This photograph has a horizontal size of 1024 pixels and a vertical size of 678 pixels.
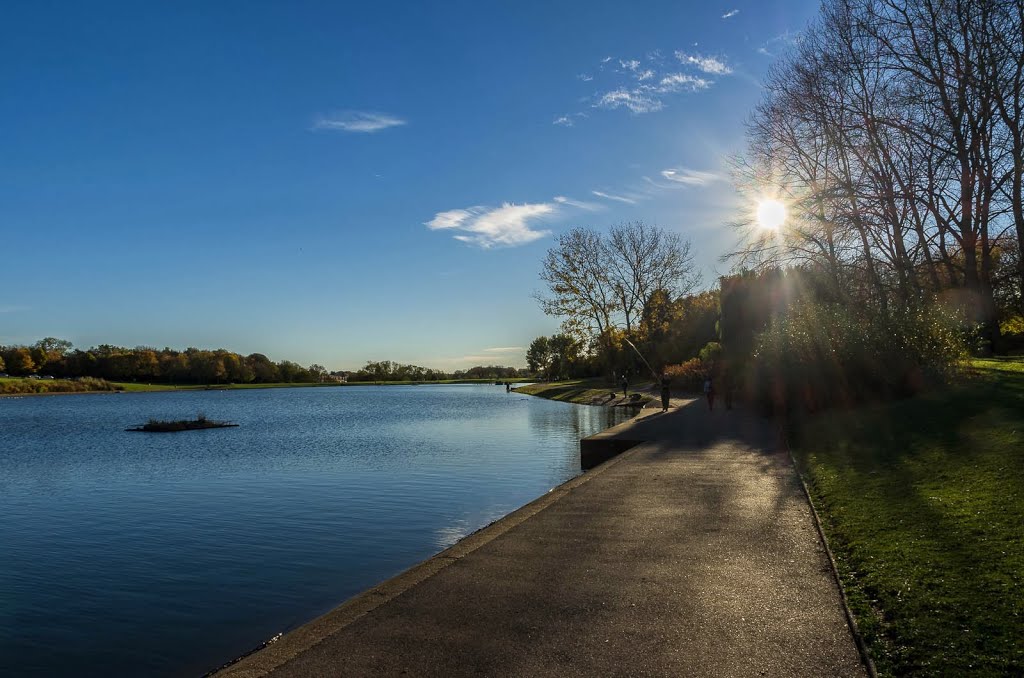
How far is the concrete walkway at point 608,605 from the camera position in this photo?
4617mm

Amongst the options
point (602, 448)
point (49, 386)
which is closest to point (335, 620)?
point (602, 448)

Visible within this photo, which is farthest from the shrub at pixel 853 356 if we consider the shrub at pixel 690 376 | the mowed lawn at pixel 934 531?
the shrub at pixel 690 376

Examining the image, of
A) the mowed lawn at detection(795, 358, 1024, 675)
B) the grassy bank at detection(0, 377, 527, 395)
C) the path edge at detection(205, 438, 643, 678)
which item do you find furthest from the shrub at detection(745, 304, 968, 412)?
the grassy bank at detection(0, 377, 527, 395)

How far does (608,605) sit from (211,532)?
933cm

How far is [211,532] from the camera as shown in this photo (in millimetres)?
12477

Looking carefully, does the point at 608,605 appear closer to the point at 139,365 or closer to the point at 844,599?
the point at 844,599

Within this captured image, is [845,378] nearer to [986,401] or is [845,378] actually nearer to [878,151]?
[986,401]

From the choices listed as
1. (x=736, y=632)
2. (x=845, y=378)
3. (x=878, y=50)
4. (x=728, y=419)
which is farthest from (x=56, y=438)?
(x=878, y=50)

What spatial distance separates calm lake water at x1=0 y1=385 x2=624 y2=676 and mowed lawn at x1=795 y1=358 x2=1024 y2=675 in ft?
18.8

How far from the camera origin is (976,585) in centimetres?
556

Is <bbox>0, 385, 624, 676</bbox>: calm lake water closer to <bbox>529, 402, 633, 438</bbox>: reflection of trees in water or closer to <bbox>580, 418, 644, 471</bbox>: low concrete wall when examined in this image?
<bbox>580, 418, 644, 471</bbox>: low concrete wall

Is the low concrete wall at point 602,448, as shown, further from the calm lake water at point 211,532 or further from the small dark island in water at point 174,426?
the small dark island in water at point 174,426

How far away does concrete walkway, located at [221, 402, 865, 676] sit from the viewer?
4617 millimetres

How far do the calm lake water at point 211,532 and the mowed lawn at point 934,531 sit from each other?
5.74 m
